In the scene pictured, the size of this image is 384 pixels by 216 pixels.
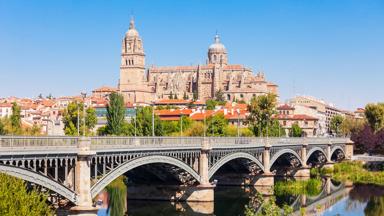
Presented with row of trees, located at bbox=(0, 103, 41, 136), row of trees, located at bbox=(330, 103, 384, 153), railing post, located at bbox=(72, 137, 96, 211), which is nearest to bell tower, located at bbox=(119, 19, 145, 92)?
row of trees, located at bbox=(330, 103, 384, 153)

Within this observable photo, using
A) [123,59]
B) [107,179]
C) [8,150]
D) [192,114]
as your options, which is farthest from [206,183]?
[123,59]

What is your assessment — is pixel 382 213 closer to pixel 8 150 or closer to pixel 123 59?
pixel 8 150

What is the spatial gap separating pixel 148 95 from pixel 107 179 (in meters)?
148

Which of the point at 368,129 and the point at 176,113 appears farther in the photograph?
the point at 176,113

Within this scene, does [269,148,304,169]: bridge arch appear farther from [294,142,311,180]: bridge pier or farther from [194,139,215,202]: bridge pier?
[194,139,215,202]: bridge pier

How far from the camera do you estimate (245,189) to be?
231 ft

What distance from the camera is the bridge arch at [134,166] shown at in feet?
123

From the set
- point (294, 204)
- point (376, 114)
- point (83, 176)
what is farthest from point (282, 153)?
point (376, 114)

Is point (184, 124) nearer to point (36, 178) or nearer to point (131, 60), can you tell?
point (131, 60)

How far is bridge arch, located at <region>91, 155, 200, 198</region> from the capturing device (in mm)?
37438

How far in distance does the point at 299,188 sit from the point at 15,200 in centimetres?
4926

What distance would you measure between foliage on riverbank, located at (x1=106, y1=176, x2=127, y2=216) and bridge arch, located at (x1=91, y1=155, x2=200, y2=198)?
6104 millimetres

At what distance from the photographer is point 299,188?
71625mm

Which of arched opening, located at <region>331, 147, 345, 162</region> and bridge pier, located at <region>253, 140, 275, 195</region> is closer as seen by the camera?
bridge pier, located at <region>253, 140, 275, 195</region>
